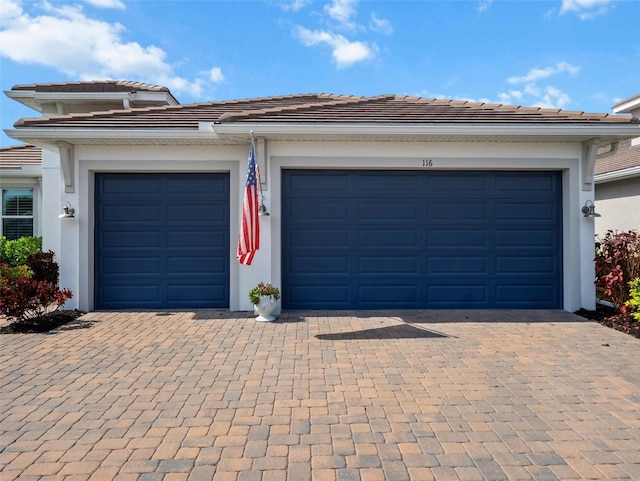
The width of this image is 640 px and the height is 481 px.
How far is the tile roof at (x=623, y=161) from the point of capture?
1082 centimetres

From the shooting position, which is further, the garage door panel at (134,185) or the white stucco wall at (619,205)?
the white stucco wall at (619,205)

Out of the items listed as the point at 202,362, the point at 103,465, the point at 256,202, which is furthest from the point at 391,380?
the point at 256,202

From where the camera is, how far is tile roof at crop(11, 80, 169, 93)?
403 inches

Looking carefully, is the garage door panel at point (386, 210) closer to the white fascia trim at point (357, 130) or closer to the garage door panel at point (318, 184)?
the garage door panel at point (318, 184)

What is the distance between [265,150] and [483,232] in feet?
14.2

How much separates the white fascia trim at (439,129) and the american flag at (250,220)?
62cm

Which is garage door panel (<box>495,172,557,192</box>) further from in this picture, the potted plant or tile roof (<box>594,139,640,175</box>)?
the potted plant

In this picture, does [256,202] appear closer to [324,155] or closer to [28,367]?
[324,155]

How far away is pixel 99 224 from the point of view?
823cm

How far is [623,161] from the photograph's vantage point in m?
11.4

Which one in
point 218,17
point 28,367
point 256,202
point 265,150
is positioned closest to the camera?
point 28,367

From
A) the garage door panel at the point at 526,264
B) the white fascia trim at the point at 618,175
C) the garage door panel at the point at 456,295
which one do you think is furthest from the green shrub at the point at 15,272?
the white fascia trim at the point at 618,175

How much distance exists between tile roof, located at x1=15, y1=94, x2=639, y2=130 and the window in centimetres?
406

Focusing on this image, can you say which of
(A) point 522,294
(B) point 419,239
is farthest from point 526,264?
(B) point 419,239
